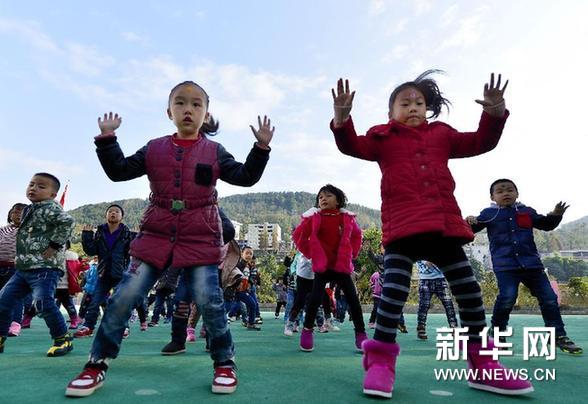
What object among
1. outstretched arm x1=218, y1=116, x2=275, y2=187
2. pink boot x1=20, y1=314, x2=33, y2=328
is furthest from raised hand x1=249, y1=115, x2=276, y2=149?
pink boot x1=20, y1=314, x2=33, y2=328

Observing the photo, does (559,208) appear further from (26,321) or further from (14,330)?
(26,321)

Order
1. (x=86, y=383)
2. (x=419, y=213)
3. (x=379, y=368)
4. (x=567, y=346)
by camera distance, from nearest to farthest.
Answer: (x=86, y=383) → (x=379, y=368) → (x=419, y=213) → (x=567, y=346)

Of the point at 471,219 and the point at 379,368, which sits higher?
the point at 471,219

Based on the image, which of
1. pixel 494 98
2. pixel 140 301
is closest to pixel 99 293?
pixel 140 301

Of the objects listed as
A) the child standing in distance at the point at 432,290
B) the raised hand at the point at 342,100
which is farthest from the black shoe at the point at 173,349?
the child standing in distance at the point at 432,290

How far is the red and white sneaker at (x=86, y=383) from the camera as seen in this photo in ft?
7.22

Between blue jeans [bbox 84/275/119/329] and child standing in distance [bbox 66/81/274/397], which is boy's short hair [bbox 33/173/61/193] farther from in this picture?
child standing in distance [bbox 66/81/274/397]

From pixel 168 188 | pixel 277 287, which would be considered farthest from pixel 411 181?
pixel 277 287

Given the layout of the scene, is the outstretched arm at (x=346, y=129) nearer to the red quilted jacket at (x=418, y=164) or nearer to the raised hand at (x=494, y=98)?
the red quilted jacket at (x=418, y=164)

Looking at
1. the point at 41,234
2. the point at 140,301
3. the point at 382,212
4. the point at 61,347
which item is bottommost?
the point at 61,347

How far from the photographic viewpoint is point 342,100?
100.0 inches

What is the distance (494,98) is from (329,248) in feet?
8.76

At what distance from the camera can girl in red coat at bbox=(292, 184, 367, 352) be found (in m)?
4.59

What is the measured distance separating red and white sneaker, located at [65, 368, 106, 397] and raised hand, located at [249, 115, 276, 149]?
158 cm
